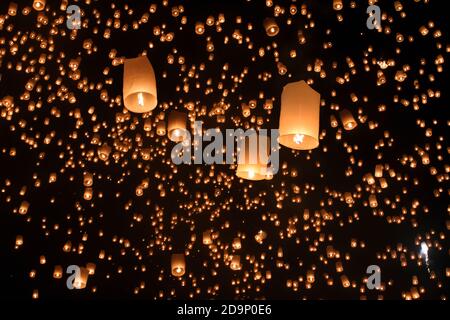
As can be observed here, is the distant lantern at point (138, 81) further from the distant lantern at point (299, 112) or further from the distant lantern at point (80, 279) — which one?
the distant lantern at point (80, 279)

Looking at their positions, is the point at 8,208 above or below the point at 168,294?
above

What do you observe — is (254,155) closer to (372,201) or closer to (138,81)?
(138,81)

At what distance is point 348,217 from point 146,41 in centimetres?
381

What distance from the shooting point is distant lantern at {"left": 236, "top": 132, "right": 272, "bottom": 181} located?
428 cm

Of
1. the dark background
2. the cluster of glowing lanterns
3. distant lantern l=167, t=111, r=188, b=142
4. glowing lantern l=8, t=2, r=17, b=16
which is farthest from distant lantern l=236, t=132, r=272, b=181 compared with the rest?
the dark background

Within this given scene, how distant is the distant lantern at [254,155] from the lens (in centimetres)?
428

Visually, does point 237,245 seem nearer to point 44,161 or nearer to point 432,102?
point 44,161

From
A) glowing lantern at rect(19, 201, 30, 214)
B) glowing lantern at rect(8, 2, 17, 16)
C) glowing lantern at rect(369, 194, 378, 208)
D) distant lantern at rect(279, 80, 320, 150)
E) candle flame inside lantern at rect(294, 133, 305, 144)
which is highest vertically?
glowing lantern at rect(8, 2, 17, 16)

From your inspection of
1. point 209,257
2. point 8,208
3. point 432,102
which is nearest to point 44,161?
point 8,208

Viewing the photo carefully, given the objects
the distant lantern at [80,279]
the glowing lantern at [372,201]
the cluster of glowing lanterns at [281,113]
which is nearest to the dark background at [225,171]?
the distant lantern at [80,279]

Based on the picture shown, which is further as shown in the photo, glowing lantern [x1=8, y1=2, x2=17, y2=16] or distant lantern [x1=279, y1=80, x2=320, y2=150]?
glowing lantern [x1=8, y1=2, x2=17, y2=16]

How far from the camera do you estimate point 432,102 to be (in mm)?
7984

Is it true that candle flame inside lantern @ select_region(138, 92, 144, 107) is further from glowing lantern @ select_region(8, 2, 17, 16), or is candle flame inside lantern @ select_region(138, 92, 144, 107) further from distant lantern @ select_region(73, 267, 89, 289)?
distant lantern @ select_region(73, 267, 89, 289)

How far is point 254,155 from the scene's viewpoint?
433cm
